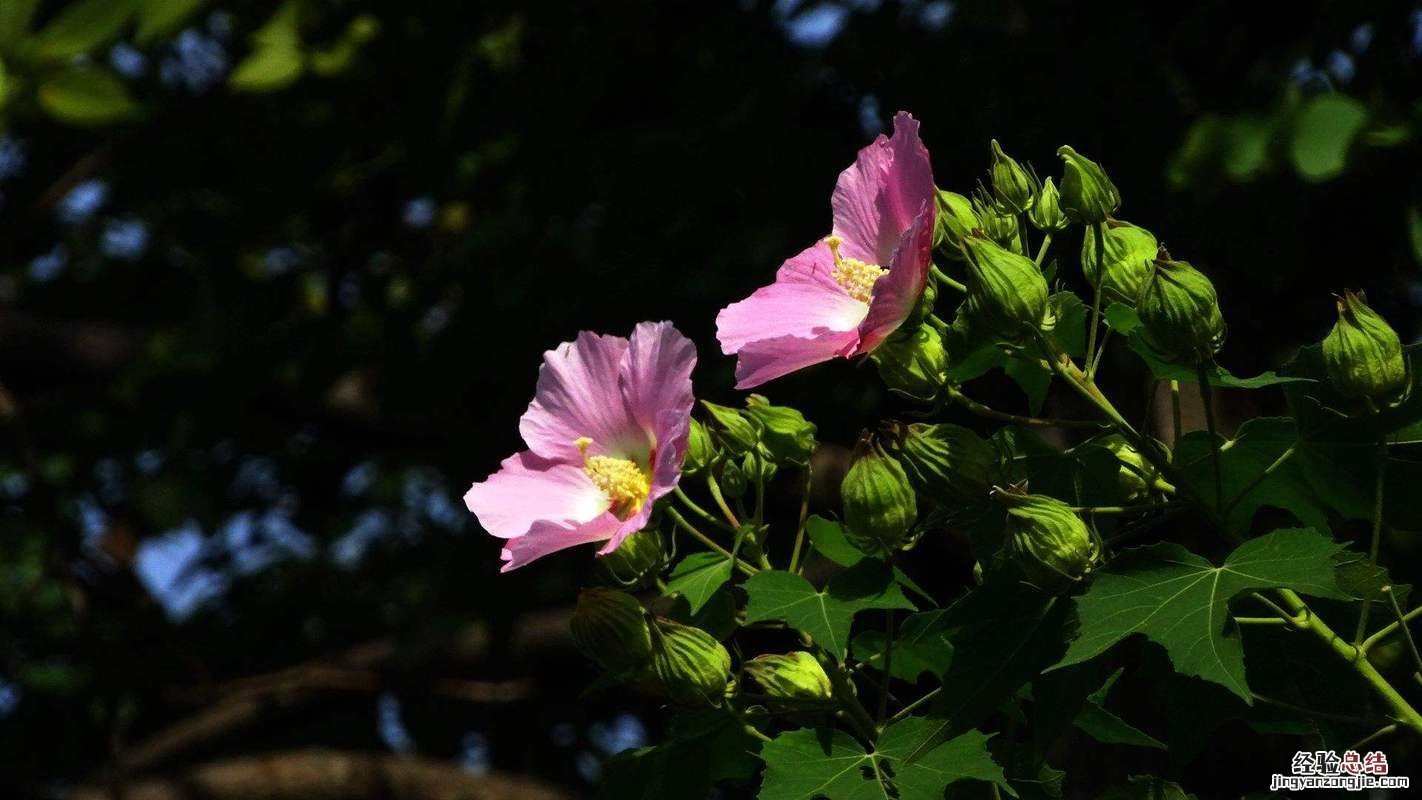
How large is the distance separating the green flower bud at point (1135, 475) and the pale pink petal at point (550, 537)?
205 mm

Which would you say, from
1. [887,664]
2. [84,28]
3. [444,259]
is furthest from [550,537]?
[444,259]

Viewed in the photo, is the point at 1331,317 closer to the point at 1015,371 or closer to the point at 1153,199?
the point at 1153,199

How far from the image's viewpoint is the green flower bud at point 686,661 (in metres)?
0.66

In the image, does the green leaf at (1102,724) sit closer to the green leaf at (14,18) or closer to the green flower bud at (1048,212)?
the green flower bud at (1048,212)

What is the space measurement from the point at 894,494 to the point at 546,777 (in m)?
2.36

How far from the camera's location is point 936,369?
0.66 metres

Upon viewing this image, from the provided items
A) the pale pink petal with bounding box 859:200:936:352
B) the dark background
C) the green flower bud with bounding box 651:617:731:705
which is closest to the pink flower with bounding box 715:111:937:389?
the pale pink petal with bounding box 859:200:936:352

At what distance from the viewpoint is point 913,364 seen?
66 cm

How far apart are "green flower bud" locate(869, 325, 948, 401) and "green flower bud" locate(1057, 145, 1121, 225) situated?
9 centimetres

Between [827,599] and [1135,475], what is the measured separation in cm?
13

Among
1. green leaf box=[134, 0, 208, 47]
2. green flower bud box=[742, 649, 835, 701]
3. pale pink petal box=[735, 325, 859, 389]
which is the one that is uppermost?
pale pink petal box=[735, 325, 859, 389]

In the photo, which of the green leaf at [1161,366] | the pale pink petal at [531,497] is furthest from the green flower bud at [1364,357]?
the pale pink petal at [531,497]

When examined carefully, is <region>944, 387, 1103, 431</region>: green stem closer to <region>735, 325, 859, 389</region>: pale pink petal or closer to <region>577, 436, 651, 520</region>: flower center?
<region>735, 325, 859, 389</region>: pale pink petal

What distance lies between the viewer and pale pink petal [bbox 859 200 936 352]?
0.65 metres
